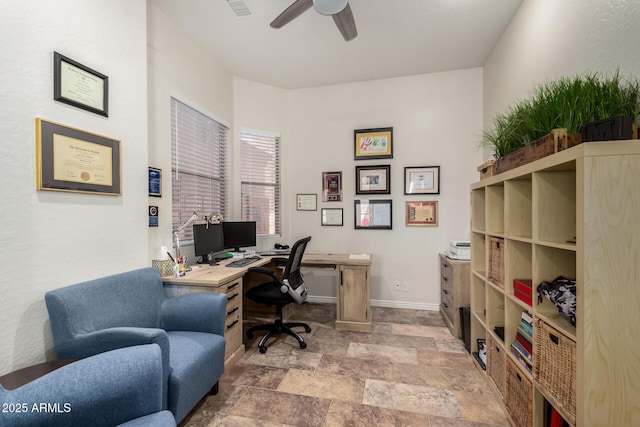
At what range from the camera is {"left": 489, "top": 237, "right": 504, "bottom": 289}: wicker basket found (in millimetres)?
1877

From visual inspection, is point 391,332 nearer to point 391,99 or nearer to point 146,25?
point 391,99

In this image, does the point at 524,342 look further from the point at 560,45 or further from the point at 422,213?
the point at 422,213

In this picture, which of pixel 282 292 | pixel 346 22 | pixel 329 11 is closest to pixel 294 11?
pixel 329 11

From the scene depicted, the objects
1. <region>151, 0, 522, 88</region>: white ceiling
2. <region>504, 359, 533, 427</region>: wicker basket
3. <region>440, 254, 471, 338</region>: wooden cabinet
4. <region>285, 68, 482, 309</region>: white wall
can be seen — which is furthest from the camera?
<region>285, 68, 482, 309</region>: white wall

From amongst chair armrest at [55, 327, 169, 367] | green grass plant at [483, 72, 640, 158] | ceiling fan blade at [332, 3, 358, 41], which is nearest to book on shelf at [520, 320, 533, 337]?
green grass plant at [483, 72, 640, 158]

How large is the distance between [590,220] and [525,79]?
6.85ft

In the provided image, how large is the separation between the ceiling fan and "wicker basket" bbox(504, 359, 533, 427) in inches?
105

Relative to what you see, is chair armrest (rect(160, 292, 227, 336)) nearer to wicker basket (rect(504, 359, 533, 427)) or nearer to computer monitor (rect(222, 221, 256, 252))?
computer monitor (rect(222, 221, 256, 252))

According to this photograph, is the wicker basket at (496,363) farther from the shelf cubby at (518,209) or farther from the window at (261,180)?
the window at (261,180)

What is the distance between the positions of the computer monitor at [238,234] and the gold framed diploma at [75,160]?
57.3 inches

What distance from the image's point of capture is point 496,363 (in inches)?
77.1

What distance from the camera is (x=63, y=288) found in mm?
1516

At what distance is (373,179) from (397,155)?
18.0 inches

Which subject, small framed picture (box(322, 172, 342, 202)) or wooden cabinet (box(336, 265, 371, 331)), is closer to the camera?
wooden cabinet (box(336, 265, 371, 331))
